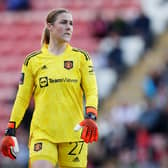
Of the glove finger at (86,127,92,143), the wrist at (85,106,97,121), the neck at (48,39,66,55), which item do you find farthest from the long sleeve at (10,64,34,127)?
the glove finger at (86,127,92,143)

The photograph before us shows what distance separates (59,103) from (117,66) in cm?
943

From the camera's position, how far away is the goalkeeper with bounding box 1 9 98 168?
844cm

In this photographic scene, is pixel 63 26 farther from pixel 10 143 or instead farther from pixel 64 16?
pixel 10 143

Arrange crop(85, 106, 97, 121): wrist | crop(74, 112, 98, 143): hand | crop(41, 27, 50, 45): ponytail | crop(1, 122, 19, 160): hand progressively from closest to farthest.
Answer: crop(74, 112, 98, 143): hand, crop(85, 106, 97, 121): wrist, crop(1, 122, 19, 160): hand, crop(41, 27, 50, 45): ponytail

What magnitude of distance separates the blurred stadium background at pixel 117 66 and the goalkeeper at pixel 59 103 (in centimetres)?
616

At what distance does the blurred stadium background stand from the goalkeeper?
6155 mm

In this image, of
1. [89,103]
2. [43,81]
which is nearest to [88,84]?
[89,103]

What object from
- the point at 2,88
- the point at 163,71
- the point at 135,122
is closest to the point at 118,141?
the point at 135,122

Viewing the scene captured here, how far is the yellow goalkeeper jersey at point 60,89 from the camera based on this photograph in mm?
8461

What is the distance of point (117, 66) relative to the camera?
17.8 m

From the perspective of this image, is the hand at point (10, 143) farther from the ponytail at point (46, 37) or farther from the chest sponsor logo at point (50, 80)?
the ponytail at point (46, 37)

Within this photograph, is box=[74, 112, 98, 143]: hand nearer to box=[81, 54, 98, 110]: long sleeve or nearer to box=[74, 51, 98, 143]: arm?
box=[74, 51, 98, 143]: arm

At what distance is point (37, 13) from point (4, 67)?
1.77 meters

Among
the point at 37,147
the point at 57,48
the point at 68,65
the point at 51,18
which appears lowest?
the point at 37,147
